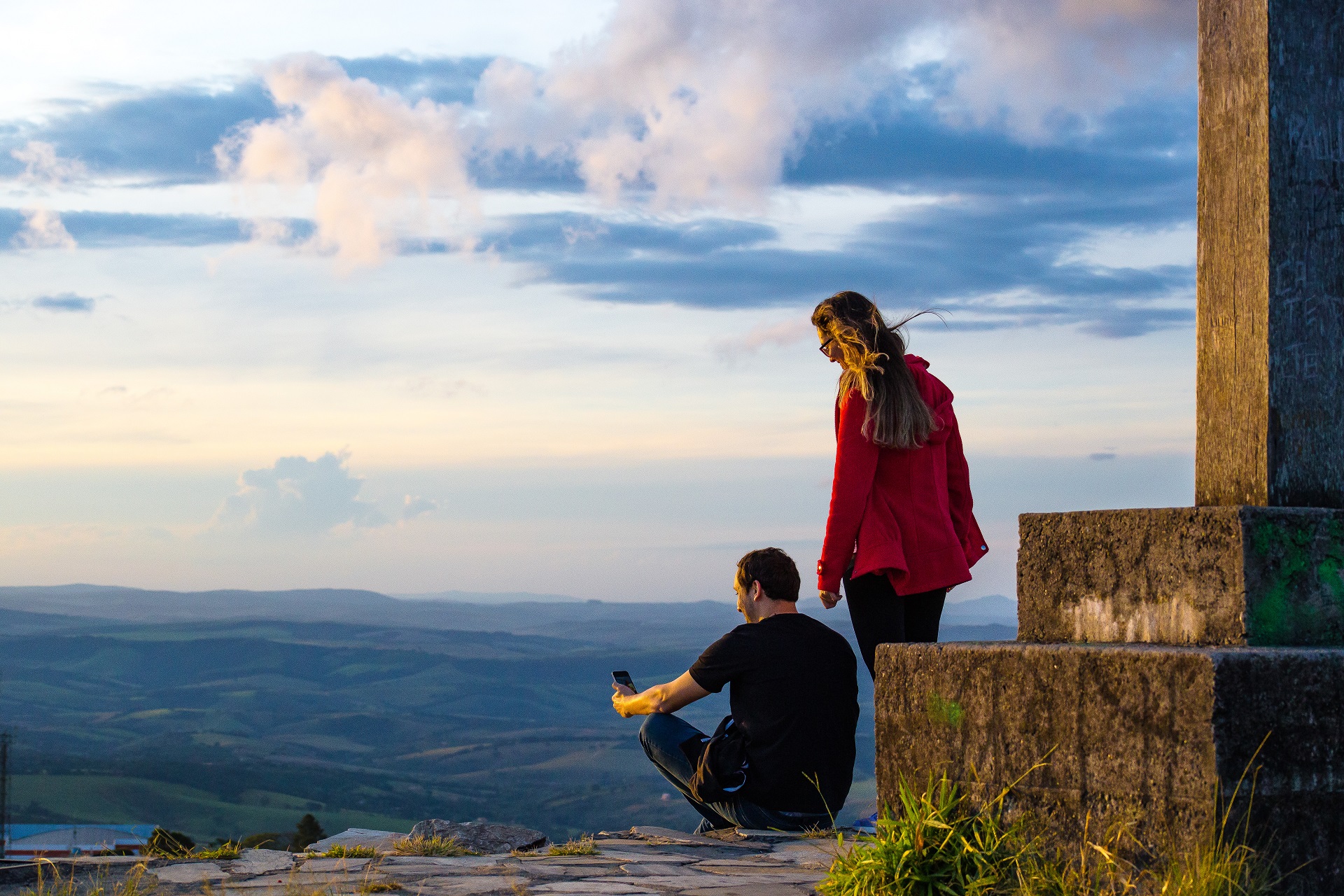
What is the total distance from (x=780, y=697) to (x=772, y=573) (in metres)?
0.49

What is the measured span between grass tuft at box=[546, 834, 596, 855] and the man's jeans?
52cm

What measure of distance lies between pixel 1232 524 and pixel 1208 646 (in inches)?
12.4

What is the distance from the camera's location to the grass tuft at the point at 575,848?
4488 mm

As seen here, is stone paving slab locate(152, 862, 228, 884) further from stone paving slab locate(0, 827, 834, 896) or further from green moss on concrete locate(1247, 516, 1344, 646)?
green moss on concrete locate(1247, 516, 1344, 646)

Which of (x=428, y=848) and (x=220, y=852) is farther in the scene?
(x=428, y=848)

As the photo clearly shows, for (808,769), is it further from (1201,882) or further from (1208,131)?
(1208,131)

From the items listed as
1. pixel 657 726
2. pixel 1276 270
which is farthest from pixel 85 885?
pixel 1276 270

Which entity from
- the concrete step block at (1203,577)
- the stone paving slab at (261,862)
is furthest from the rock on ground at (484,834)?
the concrete step block at (1203,577)

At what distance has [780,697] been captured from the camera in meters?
4.71

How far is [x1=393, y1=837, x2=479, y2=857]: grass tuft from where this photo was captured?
14.8 ft

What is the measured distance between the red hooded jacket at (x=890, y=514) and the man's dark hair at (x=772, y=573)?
0.35 metres

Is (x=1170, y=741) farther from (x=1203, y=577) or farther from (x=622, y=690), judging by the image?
(x=622, y=690)

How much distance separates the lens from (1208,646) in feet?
9.51

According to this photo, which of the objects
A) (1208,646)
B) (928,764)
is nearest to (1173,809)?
(1208,646)
